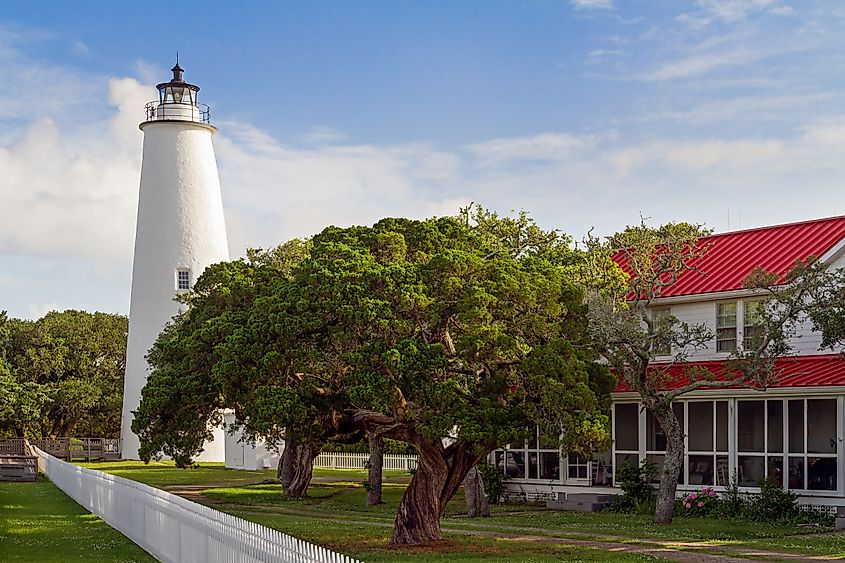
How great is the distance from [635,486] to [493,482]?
199 inches

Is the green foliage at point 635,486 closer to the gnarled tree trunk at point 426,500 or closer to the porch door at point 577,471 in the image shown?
the porch door at point 577,471

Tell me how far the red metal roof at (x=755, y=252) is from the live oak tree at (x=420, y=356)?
11323mm

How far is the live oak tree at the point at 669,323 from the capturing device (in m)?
24.3

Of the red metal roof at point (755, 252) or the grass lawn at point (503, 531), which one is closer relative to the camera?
the grass lawn at point (503, 531)

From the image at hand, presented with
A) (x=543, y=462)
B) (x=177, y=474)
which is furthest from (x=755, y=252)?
(x=177, y=474)

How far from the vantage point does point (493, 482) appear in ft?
111

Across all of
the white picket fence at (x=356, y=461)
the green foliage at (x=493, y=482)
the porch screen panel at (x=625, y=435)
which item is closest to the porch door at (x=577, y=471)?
the porch screen panel at (x=625, y=435)

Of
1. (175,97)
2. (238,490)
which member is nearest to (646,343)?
(238,490)

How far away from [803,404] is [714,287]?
4776mm

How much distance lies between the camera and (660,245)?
1101 inches

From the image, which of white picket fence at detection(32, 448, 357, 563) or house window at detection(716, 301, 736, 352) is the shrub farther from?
white picket fence at detection(32, 448, 357, 563)

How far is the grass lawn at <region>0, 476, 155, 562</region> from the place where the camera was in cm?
1950

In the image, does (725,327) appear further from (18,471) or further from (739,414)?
(18,471)

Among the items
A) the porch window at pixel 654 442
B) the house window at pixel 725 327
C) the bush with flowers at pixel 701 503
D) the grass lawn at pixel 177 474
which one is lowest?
the grass lawn at pixel 177 474
